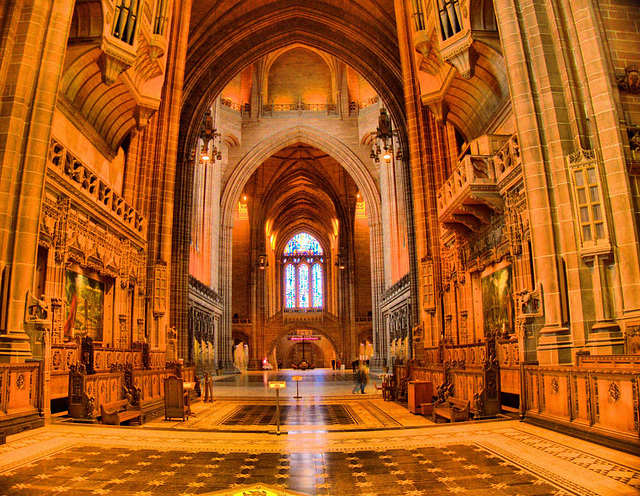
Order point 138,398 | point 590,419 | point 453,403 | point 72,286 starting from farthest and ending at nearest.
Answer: point 72,286
point 138,398
point 453,403
point 590,419

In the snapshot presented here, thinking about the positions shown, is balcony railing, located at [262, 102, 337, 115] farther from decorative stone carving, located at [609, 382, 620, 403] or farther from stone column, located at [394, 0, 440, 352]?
decorative stone carving, located at [609, 382, 620, 403]

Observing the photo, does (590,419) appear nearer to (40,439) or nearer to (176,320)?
(40,439)

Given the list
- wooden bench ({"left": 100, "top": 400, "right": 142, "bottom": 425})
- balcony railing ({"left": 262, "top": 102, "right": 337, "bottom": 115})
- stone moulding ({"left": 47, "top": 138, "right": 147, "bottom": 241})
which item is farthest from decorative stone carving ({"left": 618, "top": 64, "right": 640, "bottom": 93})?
balcony railing ({"left": 262, "top": 102, "right": 337, "bottom": 115})

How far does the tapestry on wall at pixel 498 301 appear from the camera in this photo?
1128 cm

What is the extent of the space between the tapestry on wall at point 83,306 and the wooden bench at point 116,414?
2633mm

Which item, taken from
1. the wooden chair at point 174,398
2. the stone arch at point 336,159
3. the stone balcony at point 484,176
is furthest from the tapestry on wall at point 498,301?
the stone arch at point 336,159

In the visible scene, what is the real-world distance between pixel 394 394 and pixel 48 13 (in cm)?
1175

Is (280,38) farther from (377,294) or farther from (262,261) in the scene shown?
(262,261)

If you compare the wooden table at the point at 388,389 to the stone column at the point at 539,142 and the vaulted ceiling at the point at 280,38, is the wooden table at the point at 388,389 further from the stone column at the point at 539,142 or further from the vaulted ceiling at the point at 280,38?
the vaulted ceiling at the point at 280,38

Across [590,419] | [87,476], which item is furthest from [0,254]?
[590,419]

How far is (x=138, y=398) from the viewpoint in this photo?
10.4 meters

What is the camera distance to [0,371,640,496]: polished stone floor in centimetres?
442

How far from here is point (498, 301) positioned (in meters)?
12.0

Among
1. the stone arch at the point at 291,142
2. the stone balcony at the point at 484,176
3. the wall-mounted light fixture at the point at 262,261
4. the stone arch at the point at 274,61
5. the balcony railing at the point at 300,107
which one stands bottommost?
the stone balcony at the point at 484,176
